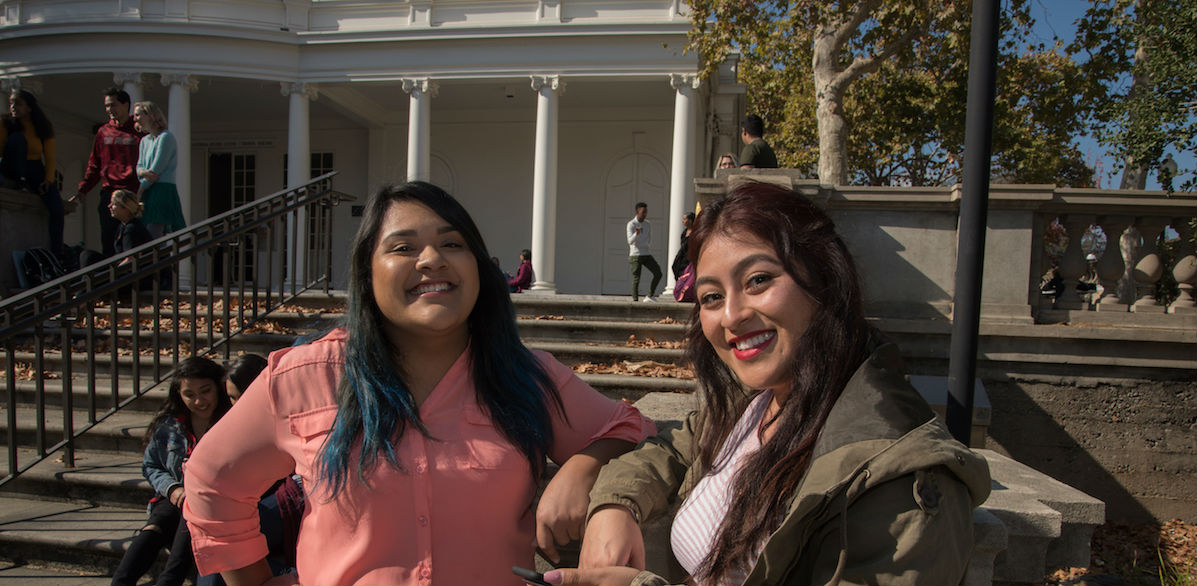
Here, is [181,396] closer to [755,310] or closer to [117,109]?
[755,310]

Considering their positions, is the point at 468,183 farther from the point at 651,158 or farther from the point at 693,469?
the point at 693,469

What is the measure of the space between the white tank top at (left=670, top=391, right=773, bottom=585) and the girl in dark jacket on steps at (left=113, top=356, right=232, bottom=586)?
115 inches

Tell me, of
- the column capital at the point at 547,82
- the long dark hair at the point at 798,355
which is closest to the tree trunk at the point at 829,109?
the column capital at the point at 547,82

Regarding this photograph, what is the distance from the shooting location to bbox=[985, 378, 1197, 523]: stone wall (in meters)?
5.59

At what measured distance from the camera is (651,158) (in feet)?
54.5

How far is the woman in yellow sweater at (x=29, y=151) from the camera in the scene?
27.1ft

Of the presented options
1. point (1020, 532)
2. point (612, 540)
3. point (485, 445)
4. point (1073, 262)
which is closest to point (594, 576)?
point (612, 540)

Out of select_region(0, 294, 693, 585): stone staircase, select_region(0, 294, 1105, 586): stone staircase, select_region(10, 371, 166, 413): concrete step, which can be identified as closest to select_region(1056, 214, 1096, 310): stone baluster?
select_region(0, 294, 1105, 586): stone staircase

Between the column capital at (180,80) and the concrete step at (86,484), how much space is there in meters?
11.8

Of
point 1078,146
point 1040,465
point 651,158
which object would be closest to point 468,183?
point 651,158

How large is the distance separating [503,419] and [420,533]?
333mm

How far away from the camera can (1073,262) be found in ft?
19.0

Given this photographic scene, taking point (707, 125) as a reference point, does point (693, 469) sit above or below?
below

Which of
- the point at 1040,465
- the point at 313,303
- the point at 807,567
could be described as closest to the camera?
the point at 807,567
